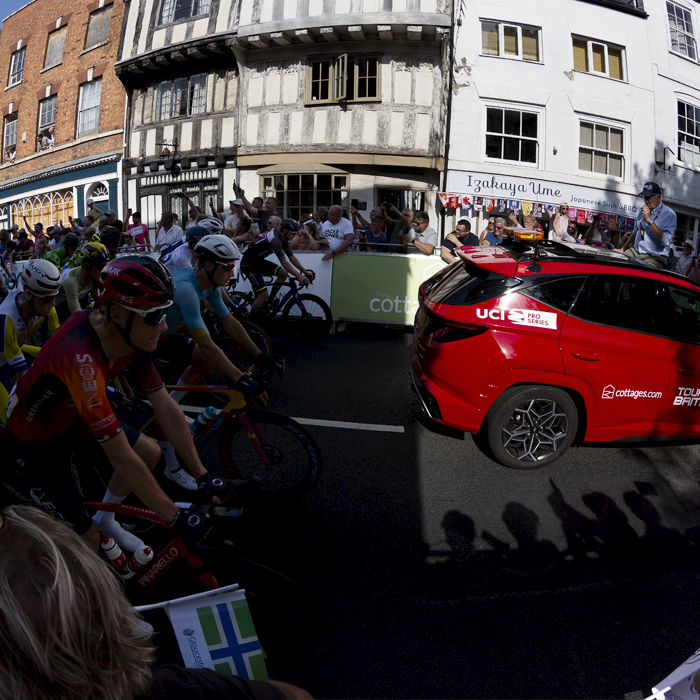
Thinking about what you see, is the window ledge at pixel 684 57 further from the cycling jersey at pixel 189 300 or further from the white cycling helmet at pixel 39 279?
the white cycling helmet at pixel 39 279

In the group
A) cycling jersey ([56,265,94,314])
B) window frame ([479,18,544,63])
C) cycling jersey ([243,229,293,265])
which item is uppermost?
window frame ([479,18,544,63])

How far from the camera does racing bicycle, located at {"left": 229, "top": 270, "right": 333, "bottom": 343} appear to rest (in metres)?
8.80

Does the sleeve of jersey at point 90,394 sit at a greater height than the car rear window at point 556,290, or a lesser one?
lesser

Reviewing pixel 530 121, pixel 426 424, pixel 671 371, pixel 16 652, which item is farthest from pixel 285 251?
pixel 530 121

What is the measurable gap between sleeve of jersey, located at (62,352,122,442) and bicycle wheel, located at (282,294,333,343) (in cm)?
639

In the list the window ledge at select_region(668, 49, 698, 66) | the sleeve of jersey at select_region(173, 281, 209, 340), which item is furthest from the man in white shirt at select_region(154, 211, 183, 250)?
the window ledge at select_region(668, 49, 698, 66)

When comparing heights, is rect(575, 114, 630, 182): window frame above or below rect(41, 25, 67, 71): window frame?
below

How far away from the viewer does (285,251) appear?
8945 millimetres

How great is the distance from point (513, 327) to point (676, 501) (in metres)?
1.85

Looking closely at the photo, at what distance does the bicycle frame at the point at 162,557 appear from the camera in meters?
2.50

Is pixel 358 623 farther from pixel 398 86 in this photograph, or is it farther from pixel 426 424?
pixel 398 86

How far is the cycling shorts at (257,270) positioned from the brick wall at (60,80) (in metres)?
18.4

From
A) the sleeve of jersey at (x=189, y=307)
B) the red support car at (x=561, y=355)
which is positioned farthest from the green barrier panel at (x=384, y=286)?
the sleeve of jersey at (x=189, y=307)

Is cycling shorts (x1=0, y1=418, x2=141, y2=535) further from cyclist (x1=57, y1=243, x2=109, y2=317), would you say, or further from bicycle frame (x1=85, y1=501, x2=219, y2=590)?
cyclist (x1=57, y1=243, x2=109, y2=317)
